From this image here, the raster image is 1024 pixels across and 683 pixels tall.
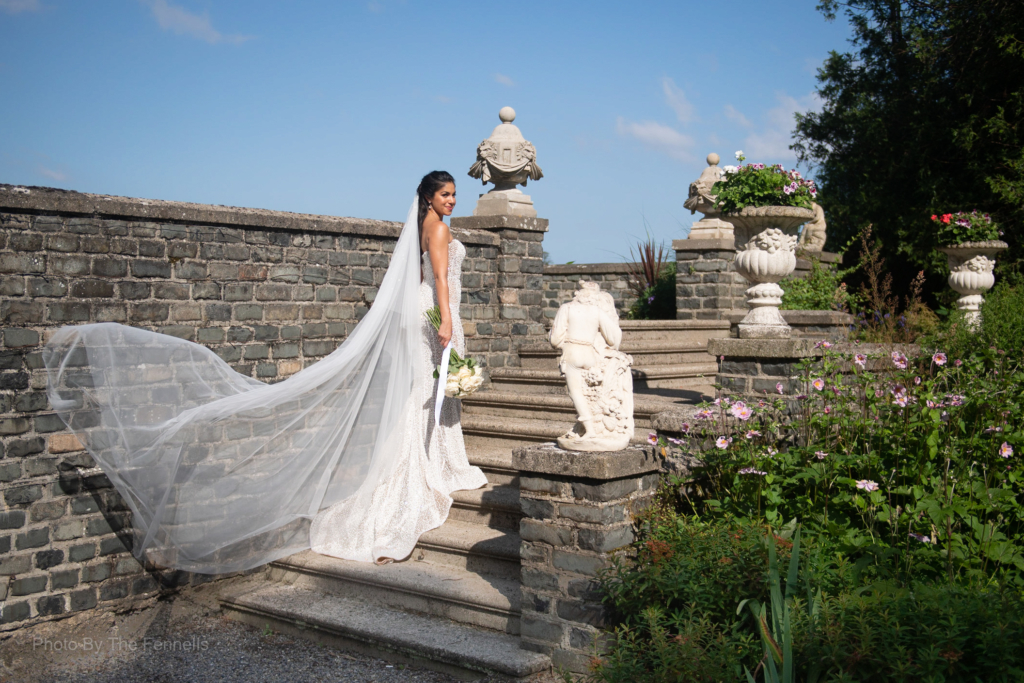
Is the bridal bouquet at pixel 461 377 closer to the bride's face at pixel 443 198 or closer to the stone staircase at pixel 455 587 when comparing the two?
the stone staircase at pixel 455 587

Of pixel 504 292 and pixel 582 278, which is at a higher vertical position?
pixel 582 278

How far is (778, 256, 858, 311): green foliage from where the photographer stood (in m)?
11.0

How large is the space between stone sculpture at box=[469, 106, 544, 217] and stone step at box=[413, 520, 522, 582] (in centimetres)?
390

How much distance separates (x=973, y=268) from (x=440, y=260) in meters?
6.66

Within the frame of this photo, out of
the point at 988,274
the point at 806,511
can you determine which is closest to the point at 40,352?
the point at 806,511

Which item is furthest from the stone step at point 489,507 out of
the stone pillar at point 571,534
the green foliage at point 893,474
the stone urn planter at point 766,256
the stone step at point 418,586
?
the stone urn planter at point 766,256

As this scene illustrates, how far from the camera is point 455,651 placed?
4395 mm

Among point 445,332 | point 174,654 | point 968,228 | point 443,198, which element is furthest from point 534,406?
point 968,228

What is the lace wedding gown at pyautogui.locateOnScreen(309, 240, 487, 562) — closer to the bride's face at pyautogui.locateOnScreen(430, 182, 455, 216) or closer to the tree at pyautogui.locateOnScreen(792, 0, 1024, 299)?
the bride's face at pyautogui.locateOnScreen(430, 182, 455, 216)

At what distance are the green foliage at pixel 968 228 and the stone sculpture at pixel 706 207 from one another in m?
2.73

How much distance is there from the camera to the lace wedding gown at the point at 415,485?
5500mm

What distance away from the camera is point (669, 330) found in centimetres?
945

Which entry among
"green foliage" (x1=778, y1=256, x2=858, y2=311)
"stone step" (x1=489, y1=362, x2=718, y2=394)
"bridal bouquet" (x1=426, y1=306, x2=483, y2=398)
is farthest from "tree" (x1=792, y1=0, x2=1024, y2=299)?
"bridal bouquet" (x1=426, y1=306, x2=483, y2=398)

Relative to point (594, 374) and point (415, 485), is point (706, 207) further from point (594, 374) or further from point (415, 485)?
point (594, 374)
